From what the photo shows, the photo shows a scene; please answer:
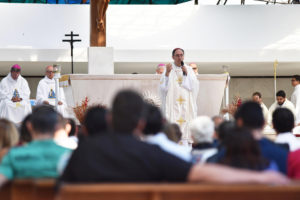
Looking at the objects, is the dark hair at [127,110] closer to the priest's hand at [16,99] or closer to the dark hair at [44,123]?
the dark hair at [44,123]

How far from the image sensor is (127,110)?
304 cm

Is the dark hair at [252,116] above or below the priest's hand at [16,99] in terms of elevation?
above

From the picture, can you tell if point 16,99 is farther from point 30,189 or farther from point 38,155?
point 30,189

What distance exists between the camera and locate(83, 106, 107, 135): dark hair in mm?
3715

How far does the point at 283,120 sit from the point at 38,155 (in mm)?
2308

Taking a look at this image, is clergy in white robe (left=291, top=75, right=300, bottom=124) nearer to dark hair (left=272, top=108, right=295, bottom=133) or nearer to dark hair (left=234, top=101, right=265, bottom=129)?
dark hair (left=272, top=108, right=295, bottom=133)

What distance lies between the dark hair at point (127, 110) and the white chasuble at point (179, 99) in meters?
7.12

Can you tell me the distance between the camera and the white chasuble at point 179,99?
33.5 ft

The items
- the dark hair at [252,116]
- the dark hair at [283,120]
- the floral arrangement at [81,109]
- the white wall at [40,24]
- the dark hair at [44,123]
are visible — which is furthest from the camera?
the white wall at [40,24]

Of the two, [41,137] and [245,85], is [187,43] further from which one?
[41,137]

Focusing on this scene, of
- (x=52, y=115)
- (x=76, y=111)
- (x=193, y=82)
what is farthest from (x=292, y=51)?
(x=52, y=115)

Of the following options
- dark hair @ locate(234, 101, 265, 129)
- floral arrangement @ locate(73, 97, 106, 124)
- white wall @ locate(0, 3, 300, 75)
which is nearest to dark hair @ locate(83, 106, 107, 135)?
dark hair @ locate(234, 101, 265, 129)

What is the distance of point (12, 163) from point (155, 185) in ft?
3.55

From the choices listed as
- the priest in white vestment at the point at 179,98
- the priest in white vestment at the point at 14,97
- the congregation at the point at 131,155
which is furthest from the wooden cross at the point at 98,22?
the congregation at the point at 131,155
